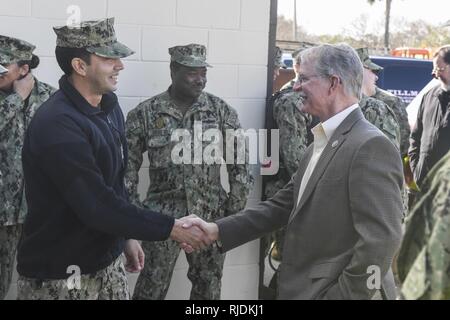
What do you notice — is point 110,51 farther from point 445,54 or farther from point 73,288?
point 445,54

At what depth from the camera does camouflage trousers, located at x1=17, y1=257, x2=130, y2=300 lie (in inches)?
114

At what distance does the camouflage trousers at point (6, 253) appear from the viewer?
4246 millimetres

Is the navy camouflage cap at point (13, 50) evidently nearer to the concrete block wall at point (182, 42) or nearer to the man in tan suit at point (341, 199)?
the concrete block wall at point (182, 42)

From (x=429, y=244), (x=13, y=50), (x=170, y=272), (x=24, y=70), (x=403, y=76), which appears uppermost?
(x=13, y=50)

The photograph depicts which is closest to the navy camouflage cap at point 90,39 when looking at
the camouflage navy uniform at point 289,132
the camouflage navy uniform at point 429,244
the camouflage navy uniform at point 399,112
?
the camouflage navy uniform at point 429,244

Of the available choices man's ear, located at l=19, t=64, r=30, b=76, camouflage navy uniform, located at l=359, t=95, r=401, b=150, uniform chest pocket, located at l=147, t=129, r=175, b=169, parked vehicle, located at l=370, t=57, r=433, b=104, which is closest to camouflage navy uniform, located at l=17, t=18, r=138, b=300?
man's ear, located at l=19, t=64, r=30, b=76

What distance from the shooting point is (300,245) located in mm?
2725

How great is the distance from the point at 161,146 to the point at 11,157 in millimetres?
959

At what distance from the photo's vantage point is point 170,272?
4.70 metres

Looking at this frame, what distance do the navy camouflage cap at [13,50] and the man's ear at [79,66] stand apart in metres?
1.27

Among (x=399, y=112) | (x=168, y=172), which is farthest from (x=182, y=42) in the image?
(x=399, y=112)
